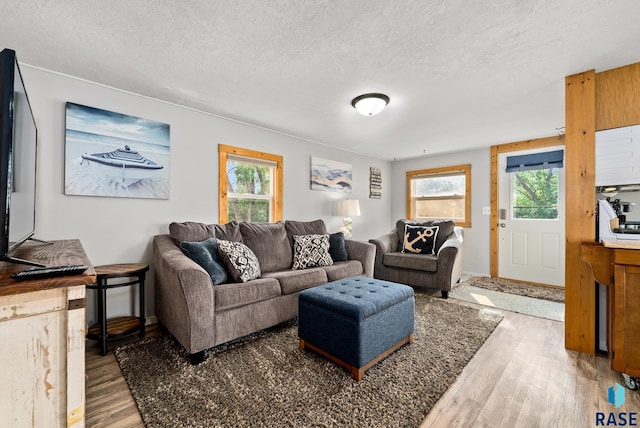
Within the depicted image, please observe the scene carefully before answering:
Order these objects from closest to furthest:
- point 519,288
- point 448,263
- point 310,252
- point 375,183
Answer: point 310,252, point 448,263, point 519,288, point 375,183

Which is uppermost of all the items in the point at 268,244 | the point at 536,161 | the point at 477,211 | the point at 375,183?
the point at 536,161

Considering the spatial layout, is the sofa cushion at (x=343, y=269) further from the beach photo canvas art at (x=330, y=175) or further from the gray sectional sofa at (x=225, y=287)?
the beach photo canvas art at (x=330, y=175)

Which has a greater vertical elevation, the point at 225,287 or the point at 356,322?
the point at 225,287

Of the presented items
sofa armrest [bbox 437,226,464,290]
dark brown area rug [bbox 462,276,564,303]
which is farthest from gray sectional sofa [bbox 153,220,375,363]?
dark brown area rug [bbox 462,276,564,303]

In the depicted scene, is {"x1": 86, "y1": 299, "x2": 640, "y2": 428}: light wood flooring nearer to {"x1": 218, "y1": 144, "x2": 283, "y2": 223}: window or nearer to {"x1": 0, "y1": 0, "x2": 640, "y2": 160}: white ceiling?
{"x1": 218, "y1": 144, "x2": 283, "y2": 223}: window

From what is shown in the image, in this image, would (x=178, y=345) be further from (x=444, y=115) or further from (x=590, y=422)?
(x=444, y=115)

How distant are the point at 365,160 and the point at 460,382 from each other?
13.1ft

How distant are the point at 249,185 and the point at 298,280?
1.55 m

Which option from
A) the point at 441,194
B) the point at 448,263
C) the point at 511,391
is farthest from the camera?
the point at 441,194

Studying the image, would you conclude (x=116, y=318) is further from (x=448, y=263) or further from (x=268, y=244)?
(x=448, y=263)

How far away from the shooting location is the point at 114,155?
2449 millimetres

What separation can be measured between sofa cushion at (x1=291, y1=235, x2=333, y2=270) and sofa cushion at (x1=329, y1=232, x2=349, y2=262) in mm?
132

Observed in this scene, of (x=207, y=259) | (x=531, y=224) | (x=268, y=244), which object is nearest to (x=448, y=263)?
(x=531, y=224)

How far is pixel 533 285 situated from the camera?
13.1 ft
